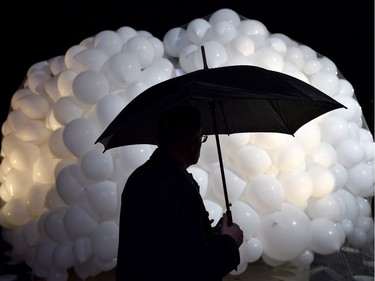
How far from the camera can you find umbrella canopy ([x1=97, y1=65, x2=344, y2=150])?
1.54 m

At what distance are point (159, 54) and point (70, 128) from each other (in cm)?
79

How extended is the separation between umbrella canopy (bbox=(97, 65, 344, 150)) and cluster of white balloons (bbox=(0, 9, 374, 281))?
875 mm

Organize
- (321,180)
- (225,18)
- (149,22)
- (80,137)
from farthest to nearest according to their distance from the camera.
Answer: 1. (149,22)
2. (225,18)
3. (321,180)
4. (80,137)

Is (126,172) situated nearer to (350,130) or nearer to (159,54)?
(159,54)

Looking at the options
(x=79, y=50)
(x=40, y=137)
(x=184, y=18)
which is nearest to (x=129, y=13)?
(x=184, y=18)

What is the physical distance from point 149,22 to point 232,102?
9.56 feet

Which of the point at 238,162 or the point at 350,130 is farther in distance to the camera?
the point at 350,130

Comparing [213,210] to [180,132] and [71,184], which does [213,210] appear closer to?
[71,184]

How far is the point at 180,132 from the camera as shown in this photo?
59.3 inches

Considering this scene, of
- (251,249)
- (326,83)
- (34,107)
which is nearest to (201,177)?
(251,249)

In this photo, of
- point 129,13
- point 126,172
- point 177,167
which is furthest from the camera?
point 129,13

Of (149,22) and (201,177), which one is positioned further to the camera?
(149,22)

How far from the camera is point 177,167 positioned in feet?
4.88

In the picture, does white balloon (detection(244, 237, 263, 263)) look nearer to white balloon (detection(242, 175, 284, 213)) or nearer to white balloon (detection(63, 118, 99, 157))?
white balloon (detection(242, 175, 284, 213))
